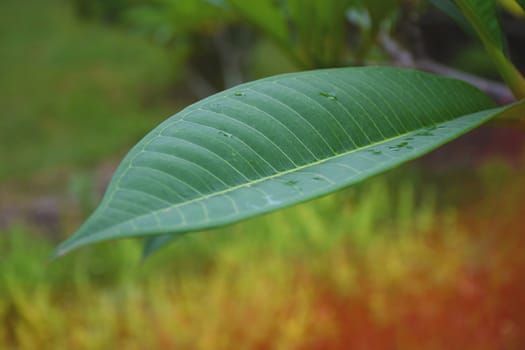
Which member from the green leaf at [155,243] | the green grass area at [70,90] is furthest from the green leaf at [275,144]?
the green grass area at [70,90]

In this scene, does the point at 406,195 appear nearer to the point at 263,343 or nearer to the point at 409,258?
the point at 409,258

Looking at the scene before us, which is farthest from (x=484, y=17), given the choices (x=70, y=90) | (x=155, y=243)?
(x=70, y=90)

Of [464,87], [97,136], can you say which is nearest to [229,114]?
[464,87]

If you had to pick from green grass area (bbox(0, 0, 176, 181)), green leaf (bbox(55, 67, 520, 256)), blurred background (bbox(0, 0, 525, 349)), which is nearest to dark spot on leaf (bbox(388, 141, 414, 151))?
green leaf (bbox(55, 67, 520, 256))

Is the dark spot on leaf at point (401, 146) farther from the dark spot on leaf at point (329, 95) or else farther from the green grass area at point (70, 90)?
the green grass area at point (70, 90)

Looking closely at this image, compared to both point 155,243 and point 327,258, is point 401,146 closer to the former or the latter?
point 155,243

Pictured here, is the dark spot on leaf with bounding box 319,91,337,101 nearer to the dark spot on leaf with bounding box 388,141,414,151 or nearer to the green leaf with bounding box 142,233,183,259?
the dark spot on leaf with bounding box 388,141,414,151

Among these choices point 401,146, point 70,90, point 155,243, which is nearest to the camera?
point 401,146
